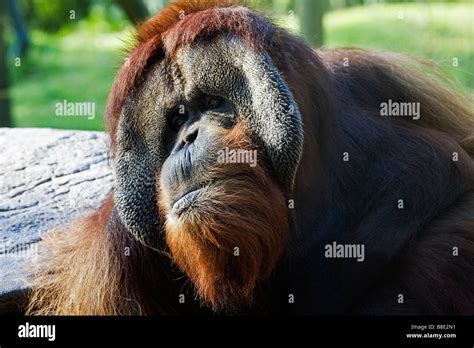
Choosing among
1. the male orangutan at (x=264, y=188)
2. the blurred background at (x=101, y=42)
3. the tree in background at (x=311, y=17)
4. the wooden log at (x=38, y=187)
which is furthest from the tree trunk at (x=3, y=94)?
the male orangutan at (x=264, y=188)

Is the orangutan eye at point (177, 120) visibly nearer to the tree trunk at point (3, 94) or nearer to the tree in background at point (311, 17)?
the tree in background at point (311, 17)

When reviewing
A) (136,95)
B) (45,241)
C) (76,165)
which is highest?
(136,95)

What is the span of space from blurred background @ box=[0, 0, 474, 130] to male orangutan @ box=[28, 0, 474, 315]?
2318 millimetres

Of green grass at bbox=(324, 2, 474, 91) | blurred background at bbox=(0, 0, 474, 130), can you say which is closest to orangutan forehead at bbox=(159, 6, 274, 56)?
blurred background at bbox=(0, 0, 474, 130)

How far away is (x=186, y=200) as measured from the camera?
8.42 feet

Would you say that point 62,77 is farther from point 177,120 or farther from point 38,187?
point 177,120

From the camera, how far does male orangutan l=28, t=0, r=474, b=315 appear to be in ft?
8.62

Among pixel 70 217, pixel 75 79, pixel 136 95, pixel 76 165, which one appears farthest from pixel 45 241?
pixel 75 79

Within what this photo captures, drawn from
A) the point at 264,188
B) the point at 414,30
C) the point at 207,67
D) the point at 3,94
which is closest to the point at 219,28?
the point at 207,67

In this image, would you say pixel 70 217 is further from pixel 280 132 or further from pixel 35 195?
pixel 280 132

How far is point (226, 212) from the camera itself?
100 inches

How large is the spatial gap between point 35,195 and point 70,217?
0.27m

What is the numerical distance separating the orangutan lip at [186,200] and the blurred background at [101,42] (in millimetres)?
2829

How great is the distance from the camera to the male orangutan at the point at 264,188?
2.63 metres
